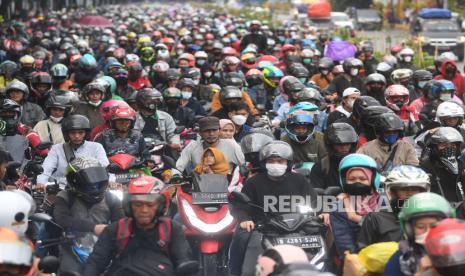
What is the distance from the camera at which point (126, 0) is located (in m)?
157

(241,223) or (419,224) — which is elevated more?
(419,224)

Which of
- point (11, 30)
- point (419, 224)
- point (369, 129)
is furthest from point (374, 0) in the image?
point (419, 224)

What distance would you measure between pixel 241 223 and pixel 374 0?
79.7 m

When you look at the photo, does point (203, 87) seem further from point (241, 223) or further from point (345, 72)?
point (241, 223)

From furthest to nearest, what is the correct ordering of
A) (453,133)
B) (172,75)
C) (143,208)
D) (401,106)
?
(172,75), (401,106), (453,133), (143,208)

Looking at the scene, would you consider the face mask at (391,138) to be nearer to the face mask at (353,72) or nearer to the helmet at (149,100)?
the helmet at (149,100)

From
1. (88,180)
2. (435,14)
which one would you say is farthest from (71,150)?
(435,14)

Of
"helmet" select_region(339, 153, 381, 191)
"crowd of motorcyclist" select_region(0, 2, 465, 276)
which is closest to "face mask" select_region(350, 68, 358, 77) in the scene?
"crowd of motorcyclist" select_region(0, 2, 465, 276)

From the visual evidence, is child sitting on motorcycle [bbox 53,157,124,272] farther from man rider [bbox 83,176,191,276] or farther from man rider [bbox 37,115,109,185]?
man rider [bbox 37,115,109,185]

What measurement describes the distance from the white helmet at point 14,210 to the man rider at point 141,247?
1.92 feet

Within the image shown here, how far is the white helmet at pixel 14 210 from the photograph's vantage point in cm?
686

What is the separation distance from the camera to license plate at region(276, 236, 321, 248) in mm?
7801

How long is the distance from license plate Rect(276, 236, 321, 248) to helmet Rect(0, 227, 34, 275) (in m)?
2.44

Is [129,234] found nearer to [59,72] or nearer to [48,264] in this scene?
[48,264]
